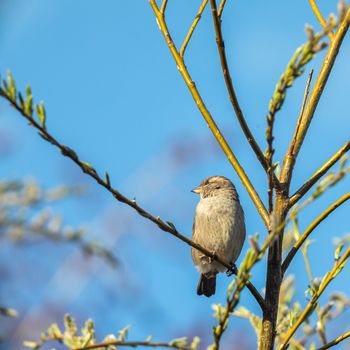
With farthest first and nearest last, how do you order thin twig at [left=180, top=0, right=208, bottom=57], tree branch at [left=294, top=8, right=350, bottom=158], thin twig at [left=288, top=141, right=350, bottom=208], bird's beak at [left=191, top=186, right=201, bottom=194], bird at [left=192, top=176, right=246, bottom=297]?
1. bird's beak at [left=191, top=186, right=201, bottom=194]
2. bird at [left=192, top=176, right=246, bottom=297]
3. thin twig at [left=180, top=0, right=208, bottom=57]
4. tree branch at [left=294, top=8, right=350, bottom=158]
5. thin twig at [left=288, top=141, right=350, bottom=208]

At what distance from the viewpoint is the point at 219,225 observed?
5.20 metres

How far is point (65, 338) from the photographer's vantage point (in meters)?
2.77

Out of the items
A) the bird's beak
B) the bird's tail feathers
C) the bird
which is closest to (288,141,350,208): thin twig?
the bird

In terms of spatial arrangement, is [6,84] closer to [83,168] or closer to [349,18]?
[83,168]

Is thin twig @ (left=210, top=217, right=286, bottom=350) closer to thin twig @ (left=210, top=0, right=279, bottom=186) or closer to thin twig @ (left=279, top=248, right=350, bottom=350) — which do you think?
thin twig @ (left=279, top=248, right=350, bottom=350)

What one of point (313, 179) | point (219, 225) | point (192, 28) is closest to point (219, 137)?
point (313, 179)

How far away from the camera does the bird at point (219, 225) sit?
17.0 ft

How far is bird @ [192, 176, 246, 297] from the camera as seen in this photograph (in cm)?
517

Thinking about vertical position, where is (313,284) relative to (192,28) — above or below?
below

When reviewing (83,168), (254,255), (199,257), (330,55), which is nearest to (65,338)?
(83,168)

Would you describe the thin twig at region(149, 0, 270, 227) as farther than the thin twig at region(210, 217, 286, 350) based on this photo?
Yes

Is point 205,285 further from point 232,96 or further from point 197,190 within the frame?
point 232,96

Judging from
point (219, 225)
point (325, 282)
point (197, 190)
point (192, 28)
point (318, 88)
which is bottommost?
point (325, 282)

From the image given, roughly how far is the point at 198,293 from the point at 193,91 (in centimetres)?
365
